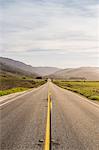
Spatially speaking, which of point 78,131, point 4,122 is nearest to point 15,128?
point 4,122

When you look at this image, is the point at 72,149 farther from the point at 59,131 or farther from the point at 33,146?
the point at 59,131

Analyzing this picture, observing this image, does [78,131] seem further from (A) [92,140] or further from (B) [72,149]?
(B) [72,149]

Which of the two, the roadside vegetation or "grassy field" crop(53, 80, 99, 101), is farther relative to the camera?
the roadside vegetation

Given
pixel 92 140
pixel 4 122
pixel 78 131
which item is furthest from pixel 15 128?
pixel 92 140

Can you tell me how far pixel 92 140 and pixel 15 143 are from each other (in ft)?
7.28

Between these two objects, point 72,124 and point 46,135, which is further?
point 72,124

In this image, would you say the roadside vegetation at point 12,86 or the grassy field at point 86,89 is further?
the roadside vegetation at point 12,86

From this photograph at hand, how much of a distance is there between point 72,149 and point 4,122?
448cm

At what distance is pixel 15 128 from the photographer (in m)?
9.81

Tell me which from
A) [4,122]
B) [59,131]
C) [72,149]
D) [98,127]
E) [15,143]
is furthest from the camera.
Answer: [4,122]

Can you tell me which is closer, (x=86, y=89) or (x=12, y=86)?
(x=86, y=89)

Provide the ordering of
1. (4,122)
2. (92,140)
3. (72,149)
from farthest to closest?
(4,122) → (92,140) → (72,149)

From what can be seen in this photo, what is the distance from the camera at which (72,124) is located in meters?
10.9

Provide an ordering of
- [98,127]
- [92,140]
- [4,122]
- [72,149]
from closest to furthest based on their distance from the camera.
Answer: [72,149] → [92,140] → [98,127] → [4,122]
